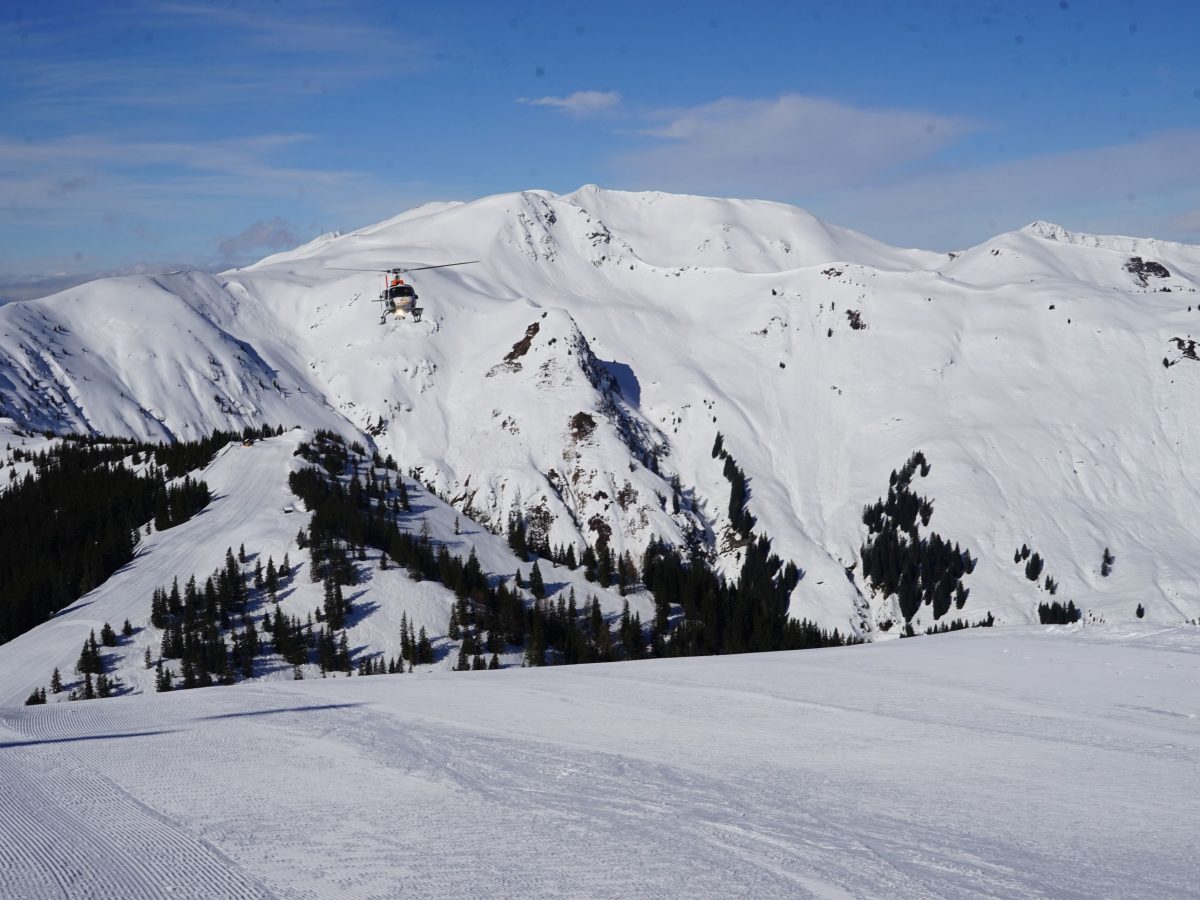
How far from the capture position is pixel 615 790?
16.0 meters

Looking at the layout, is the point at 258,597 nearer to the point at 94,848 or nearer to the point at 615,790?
the point at 615,790

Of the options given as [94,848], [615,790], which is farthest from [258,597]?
[94,848]

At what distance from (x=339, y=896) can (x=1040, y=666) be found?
25929 mm

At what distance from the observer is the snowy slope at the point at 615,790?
39.6ft

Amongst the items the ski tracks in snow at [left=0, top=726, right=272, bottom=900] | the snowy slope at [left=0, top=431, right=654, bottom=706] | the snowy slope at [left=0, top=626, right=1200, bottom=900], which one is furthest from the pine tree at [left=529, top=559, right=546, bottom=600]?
the ski tracks in snow at [left=0, top=726, right=272, bottom=900]

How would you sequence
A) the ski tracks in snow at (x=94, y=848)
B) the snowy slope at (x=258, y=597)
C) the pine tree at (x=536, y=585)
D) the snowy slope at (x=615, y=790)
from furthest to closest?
the pine tree at (x=536, y=585) < the snowy slope at (x=258, y=597) < the snowy slope at (x=615, y=790) < the ski tracks in snow at (x=94, y=848)

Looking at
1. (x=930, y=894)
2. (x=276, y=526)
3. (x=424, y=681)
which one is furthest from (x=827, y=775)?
(x=276, y=526)

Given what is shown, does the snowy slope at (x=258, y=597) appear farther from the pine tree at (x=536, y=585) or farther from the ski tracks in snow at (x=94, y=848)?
the ski tracks in snow at (x=94, y=848)

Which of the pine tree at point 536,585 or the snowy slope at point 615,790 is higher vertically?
the pine tree at point 536,585

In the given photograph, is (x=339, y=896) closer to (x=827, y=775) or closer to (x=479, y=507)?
(x=827, y=775)

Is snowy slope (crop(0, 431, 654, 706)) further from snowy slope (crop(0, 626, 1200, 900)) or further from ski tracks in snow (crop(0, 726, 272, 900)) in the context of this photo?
ski tracks in snow (crop(0, 726, 272, 900))

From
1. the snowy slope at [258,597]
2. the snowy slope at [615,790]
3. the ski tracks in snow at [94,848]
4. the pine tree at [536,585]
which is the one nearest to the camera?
the ski tracks in snow at [94,848]

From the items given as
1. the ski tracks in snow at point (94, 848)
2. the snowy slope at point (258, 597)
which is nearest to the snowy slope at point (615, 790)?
the ski tracks in snow at point (94, 848)

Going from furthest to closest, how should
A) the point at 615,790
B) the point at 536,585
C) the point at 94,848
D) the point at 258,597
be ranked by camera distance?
the point at 536,585 < the point at 258,597 < the point at 615,790 < the point at 94,848
